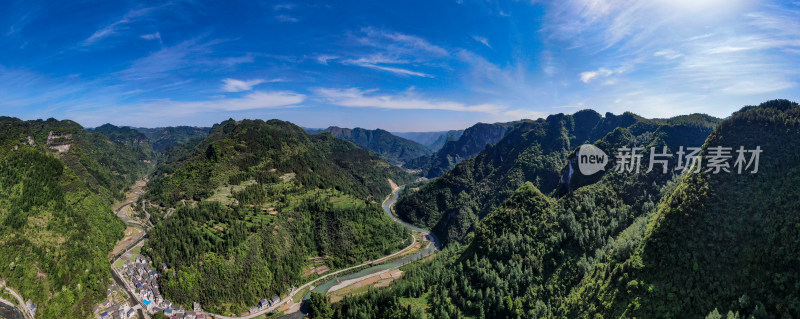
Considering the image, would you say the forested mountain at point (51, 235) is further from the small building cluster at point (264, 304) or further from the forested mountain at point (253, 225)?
the small building cluster at point (264, 304)

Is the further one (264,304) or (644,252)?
(264,304)

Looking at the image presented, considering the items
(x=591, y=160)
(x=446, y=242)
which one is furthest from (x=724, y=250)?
(x=446, y=242)

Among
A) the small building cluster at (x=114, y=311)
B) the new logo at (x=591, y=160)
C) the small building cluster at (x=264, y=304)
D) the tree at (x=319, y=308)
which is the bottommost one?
the small building cluster at (x=264, y=304)

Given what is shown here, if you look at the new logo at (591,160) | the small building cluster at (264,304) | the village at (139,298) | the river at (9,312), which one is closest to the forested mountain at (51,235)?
the river at (9,312)

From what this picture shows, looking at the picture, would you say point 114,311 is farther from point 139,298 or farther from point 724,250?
point 724,250

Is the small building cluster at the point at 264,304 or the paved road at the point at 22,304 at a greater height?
the paved road at the point at 22,304

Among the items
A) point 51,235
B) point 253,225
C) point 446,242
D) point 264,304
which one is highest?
point 51,235

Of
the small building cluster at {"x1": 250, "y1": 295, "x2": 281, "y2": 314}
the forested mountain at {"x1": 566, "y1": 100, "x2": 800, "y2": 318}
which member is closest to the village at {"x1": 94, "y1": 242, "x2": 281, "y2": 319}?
the small building cluster at {"x1": 250, "y1": 295, "x2": 281, "y2": 314}

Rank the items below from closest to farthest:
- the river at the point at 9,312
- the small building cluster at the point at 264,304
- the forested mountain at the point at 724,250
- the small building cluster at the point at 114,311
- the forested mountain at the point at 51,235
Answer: the forested mountain at the point at 724,250, the river at the point at 9,312, the forested mountain at the point at 51,235, the small building cluster at the point at 114,311, the small building cluster at the point at 264,304

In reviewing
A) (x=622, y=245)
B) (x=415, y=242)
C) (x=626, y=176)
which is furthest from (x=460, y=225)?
(x=622, y=245)
